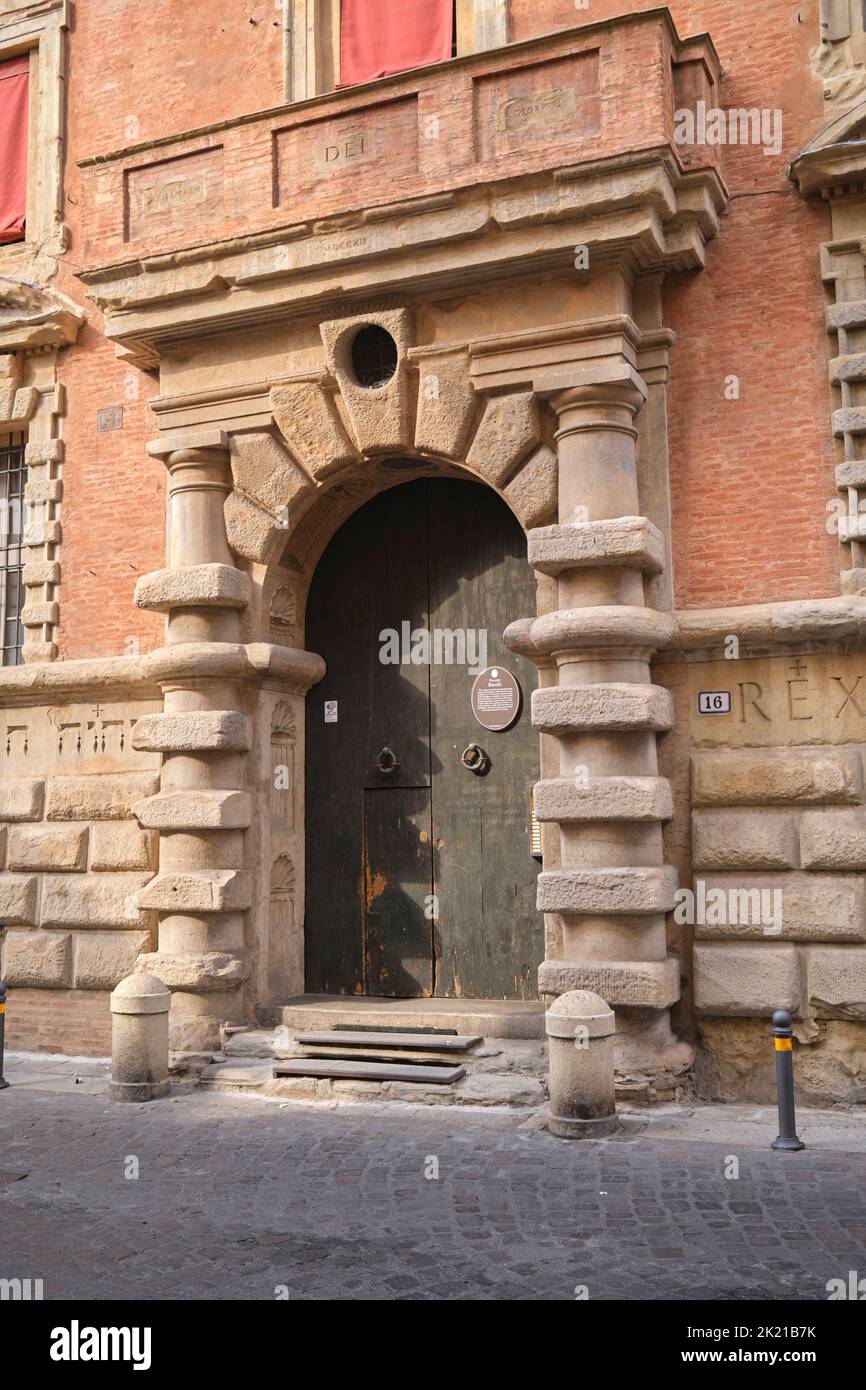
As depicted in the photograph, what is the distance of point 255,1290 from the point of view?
5418 mm

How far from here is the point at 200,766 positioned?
10250 millimetres

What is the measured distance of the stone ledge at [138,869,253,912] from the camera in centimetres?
995

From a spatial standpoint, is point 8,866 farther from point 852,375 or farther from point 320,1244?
point 852,375

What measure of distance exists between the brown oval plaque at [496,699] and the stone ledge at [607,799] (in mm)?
1521

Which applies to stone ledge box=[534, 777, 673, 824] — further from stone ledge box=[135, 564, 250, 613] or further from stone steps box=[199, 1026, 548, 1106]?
stone ledge box=[135, 564, 250, 613]

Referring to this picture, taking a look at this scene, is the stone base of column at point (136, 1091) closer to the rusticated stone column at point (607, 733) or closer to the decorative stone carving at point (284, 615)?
the rusticated stone column at point (607, 733)

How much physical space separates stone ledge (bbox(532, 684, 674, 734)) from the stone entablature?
3.14 metres

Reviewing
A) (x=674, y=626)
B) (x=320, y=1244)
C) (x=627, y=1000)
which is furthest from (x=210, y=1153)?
(x=674, y=626)

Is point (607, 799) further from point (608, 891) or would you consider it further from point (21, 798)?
point (21, 798)

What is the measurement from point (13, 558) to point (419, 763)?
479 cm

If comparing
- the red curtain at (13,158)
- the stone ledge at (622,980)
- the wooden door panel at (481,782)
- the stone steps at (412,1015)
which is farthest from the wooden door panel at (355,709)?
the red curtain at (13,158)

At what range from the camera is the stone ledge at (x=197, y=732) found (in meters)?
10.1

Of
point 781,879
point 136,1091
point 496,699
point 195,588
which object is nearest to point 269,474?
point 195,588

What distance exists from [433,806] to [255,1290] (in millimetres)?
5446
